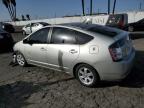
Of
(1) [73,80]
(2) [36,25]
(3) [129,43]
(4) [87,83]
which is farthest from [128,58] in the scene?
(2) [36,25]

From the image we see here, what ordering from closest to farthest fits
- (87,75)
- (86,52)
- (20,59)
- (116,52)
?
1. (116,52)
2. (86,52)
3. (87,75)
4. (20,59)

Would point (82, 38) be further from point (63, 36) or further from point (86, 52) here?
point (63, 36)

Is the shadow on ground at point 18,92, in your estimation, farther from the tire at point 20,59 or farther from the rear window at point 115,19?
the rear window at point 115,19

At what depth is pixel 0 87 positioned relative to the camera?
256 inches

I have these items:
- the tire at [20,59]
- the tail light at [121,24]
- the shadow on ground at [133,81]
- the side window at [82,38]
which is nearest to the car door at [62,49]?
the side window at [82,38]

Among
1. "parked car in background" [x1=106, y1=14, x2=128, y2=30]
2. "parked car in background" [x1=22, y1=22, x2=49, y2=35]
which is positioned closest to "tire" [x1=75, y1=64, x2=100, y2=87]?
"parked car in background" [x1=106, y1=14, x2=128, y2=30]

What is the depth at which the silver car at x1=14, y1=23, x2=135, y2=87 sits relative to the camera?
5.60 metres

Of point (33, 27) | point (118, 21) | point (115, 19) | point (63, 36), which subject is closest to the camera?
point (63, 36)

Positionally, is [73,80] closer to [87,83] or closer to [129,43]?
[87,83]

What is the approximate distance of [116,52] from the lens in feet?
18.2

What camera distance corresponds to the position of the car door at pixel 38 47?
705 centimetres

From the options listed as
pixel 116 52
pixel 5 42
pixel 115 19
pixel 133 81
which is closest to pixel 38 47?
pixel 116 52

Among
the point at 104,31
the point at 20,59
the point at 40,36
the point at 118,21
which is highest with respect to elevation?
the point at 104,31

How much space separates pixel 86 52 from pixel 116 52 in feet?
2.38
